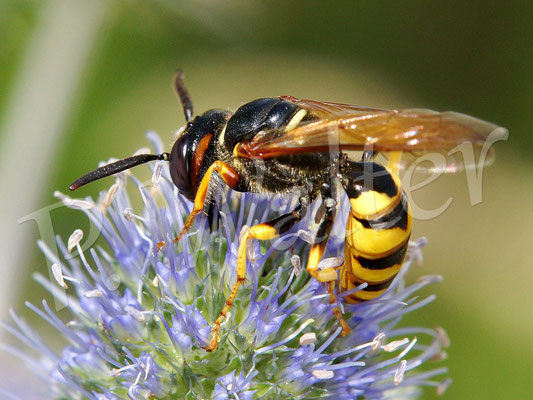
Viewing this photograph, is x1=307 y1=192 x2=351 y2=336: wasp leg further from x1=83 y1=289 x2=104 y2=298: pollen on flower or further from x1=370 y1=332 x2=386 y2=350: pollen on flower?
x1=83 y1=289 x2=104 y2=298: pollen on flower

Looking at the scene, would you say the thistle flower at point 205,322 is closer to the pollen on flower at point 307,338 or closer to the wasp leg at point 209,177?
the pollen on flower at point 307,338

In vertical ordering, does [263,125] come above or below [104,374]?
above

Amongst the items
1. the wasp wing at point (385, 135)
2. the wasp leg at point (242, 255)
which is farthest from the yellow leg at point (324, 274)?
the wasp wing at point (385, 135)

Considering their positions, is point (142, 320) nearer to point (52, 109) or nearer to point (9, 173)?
point (9, 173)

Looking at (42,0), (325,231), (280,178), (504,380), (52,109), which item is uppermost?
(42,0)

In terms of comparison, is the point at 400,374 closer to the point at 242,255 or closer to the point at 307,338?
the point at 307,338

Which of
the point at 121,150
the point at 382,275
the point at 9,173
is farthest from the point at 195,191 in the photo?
the point at 121,150

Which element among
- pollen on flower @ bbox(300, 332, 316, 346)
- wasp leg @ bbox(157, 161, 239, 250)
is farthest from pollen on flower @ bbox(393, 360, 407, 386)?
wasp leg @ bbox(157, 161, 239, 250)
